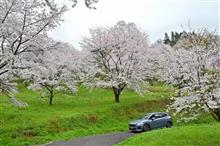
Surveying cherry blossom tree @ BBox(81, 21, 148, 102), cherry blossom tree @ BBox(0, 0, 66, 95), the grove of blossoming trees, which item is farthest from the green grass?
cherry blossom tree @ BBox(81, 21, 148, 102)

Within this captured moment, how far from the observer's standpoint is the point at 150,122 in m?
31.0

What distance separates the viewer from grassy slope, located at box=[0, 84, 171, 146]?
86.5 feet

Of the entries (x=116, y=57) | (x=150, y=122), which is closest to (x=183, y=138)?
(x=150, y=122)

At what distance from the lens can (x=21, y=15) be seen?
21109 millimetres

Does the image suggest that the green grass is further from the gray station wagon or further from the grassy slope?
the grassy slope

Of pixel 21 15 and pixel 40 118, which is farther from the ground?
pixel 21 15

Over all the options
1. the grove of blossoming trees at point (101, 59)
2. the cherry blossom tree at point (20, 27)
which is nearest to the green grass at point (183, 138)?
the grove of blossoming trees at point (101, 59)

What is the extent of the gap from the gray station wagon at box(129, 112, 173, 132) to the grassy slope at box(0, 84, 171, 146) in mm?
1999

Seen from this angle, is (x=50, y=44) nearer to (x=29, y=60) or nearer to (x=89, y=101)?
(x=29, y=60)

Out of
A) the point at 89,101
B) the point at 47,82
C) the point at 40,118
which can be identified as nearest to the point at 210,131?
the point at 40,118

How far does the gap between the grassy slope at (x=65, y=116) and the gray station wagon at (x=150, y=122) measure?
1999 mm

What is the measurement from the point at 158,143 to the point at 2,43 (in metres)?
9.91

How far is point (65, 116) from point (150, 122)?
22.9ft

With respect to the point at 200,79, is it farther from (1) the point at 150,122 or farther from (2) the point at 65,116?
(2) the point at 65,116
